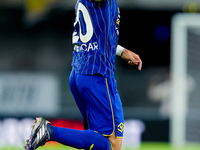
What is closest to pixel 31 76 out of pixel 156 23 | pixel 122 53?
pixel 156 23

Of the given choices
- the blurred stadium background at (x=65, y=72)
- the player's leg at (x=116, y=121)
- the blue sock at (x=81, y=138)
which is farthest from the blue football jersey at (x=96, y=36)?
the blurred stadium background at (x=65, y=72)

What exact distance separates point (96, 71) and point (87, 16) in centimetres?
49

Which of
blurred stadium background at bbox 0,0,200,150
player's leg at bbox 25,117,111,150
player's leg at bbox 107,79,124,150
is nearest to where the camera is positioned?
player's leg at bbox 25,117,111,150

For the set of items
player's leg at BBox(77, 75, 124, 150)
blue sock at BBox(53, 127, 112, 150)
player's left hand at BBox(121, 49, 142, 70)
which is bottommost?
blue sock at BBox(53, 127, 112, 150)

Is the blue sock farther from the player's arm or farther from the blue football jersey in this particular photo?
the player's arm

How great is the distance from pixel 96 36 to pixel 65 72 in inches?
338

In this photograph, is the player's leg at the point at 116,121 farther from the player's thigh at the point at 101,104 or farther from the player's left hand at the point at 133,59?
the player's left hand at the point at 133,59

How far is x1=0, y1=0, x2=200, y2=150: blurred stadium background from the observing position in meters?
11.4

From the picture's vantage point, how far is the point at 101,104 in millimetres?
4934

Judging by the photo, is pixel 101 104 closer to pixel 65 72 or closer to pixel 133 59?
pixel 133 59

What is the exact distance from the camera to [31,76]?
42.6 ft

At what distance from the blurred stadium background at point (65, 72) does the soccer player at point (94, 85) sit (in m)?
5.35

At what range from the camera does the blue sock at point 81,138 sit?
4898mm

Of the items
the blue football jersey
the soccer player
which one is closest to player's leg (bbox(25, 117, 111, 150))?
the soccer player
